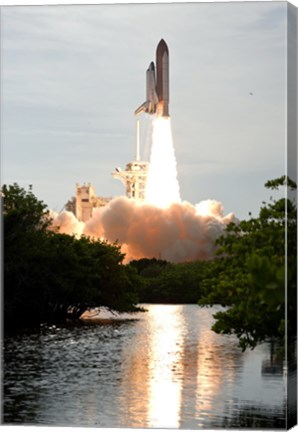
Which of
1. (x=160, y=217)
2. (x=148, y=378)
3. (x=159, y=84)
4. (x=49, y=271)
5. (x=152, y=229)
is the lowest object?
(x=148, y=378)

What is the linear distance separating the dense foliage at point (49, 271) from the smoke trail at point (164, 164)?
0.84 metres

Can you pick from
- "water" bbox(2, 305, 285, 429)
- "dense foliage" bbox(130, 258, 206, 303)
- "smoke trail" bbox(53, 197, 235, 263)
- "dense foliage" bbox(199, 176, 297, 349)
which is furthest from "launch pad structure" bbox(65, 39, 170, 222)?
"water" bbox(2, 305, 285, 429)

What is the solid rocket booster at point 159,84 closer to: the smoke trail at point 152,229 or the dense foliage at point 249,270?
the smoke trail at point 152,229

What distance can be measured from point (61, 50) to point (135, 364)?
11.6 ft

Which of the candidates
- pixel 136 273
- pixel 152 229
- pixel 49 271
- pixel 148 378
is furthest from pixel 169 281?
pixel 49 271

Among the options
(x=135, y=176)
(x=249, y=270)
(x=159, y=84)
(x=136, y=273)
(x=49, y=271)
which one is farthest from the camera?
(x=49, y=271)

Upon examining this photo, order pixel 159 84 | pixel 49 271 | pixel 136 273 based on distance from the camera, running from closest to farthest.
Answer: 1. pixel 159 84
2. pixel 136 273
3. pixel 49 271

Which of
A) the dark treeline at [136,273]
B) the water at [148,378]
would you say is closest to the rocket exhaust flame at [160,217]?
the dark treeline at [136,273]

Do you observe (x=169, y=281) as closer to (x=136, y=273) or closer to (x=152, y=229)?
(x=136, y=273)

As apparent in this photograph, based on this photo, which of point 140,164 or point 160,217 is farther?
point 160,217

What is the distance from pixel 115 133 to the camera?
12.7 meters

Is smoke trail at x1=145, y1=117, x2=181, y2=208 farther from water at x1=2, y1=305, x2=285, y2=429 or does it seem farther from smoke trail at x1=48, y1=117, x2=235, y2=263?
water at x1=2, y1=305, x2=285, y2=429

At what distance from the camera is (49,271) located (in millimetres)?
14688

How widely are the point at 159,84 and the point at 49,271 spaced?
3.37 meters
